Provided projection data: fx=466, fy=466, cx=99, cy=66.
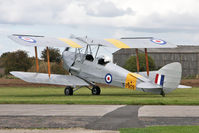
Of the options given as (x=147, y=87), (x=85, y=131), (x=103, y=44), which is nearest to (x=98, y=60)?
(x=103, y=44)

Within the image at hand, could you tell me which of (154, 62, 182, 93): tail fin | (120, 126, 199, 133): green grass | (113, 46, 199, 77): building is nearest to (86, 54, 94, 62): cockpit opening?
(154, 62, 182, 93): tail fin

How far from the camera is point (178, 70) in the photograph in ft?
75.1

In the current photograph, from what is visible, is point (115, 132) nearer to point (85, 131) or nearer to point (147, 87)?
point (85, 131)

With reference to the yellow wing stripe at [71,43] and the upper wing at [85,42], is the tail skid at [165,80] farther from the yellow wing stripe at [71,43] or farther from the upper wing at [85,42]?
the yellow wing stripe at [71,43]

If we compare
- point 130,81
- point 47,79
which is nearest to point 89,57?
point 47,79

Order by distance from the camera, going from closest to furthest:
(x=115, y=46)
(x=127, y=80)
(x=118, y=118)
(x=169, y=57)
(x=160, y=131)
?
1. (x=160, y=131)
2. (x=118, y=118)
3. (x=127, y=80)
4. (x=115, y=46)
5. (x=169, y=57)

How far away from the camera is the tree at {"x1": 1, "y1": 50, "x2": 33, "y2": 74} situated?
244 feet

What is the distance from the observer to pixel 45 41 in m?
27.1

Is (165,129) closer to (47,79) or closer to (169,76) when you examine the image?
(169,76)

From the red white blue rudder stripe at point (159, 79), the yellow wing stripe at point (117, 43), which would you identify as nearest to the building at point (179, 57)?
the yellow wing stripe at point (117, 43)

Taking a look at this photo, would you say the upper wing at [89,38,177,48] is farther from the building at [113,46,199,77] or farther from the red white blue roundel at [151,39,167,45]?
the building at [113,46,199,77]

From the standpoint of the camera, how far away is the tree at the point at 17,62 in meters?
74.3

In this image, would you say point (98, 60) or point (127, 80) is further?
point (98, 60)

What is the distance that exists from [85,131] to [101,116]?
3032 mm
